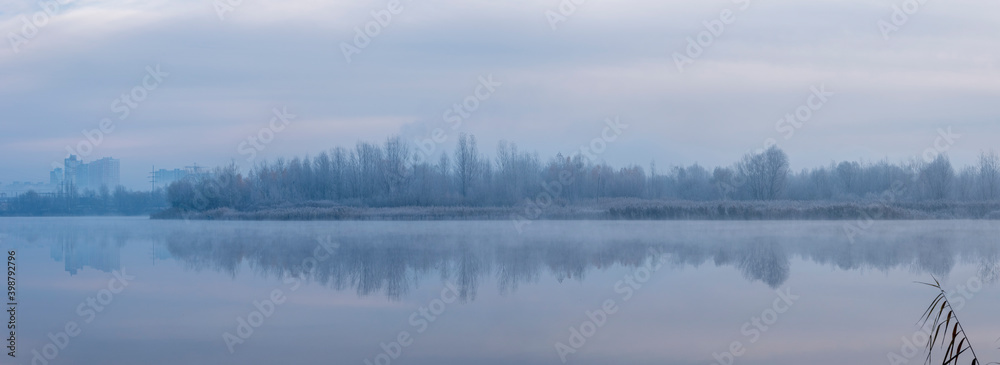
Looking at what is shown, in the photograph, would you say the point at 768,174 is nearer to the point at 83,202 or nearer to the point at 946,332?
the point at 946,332

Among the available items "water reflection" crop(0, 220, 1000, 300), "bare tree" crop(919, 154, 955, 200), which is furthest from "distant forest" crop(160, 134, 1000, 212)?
"water reflection" crop(0, 220, 1000, 300)

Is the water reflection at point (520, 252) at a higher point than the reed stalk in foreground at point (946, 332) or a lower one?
lower

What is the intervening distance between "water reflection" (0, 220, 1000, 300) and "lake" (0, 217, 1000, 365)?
0.08 m

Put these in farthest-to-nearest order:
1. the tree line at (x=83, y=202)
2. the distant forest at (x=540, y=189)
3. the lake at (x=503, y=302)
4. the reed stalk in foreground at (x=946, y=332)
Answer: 1. the tree line at (x=83, y=202)
2. the distant forest at (x=540, y=189)
3. the lake at (x=503, y=302)
4. the reed stalk in foreground at (x=946, y=332)

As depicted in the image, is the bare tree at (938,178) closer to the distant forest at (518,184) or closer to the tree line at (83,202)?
the distant forest at (518,184)

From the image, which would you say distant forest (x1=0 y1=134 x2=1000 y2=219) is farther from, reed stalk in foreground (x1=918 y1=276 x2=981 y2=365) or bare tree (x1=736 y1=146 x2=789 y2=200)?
reed stalk in foreground (x1=918 y1=276 x2=981 y2=365)

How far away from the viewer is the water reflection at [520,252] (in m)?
11.0

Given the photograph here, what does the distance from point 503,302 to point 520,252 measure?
5.32 metres

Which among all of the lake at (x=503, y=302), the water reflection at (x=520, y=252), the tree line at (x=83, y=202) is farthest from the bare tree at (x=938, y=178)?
the tree line at (x=83, y=202)

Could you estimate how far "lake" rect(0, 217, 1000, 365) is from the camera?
20.5ft

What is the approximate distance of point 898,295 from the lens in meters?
8.98

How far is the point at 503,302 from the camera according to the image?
8492 millimetres

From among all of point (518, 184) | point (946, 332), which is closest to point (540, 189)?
point (518, 184)

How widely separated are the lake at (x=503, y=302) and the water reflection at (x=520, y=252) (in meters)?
0.08
